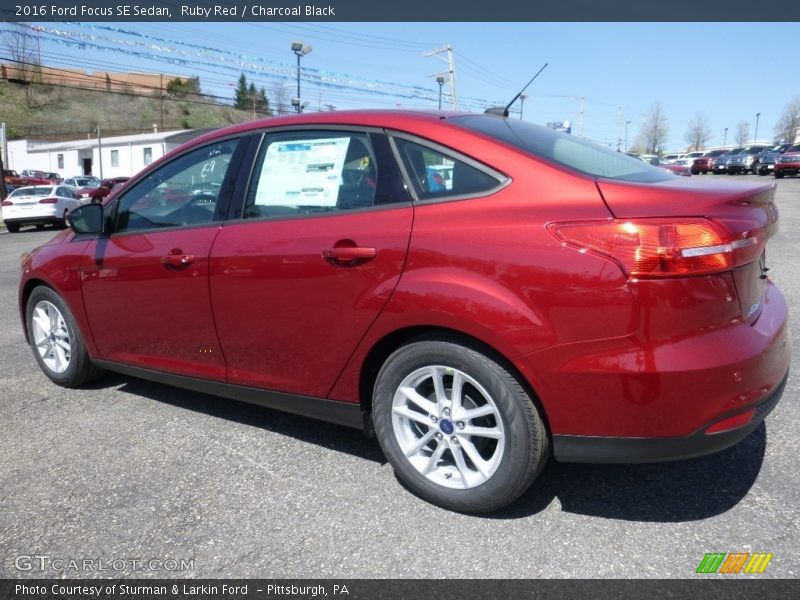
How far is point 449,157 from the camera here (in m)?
2.65

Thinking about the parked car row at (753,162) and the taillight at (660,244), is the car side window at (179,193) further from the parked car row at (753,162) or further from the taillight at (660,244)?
the parked car row at (753,162)

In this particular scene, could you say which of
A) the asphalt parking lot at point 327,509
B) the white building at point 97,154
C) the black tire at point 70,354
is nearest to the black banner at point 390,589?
the asphalt parking lot at point 327,509

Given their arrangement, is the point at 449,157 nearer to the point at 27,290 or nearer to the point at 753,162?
the point at 27,290

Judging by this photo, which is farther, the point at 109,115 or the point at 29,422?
the point at 109,115

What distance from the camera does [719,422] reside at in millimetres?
2258

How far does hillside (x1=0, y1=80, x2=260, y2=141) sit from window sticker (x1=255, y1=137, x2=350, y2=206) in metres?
82.6

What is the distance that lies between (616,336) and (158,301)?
2.37m

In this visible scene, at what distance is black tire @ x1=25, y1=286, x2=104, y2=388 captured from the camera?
407 cm

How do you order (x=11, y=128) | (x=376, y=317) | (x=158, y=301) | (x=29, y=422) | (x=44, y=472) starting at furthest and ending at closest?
(x=11, y=128) < (x=29, y=422) < (x=158, y=301) < (x=44, y=472) < (x=376, y=317)

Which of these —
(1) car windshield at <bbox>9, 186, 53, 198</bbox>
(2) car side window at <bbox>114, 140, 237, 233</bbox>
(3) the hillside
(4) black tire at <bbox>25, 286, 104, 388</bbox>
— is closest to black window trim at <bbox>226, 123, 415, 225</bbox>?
(2) car side window at <bbox>114, 140, 237, 233</bbox>

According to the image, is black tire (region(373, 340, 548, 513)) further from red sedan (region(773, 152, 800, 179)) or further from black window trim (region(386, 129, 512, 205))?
red sedan (region(773, 152, 800, 179))

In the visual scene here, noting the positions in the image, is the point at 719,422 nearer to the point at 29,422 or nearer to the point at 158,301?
the point at 158,301

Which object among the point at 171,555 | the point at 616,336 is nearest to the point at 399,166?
the point at 616,336
